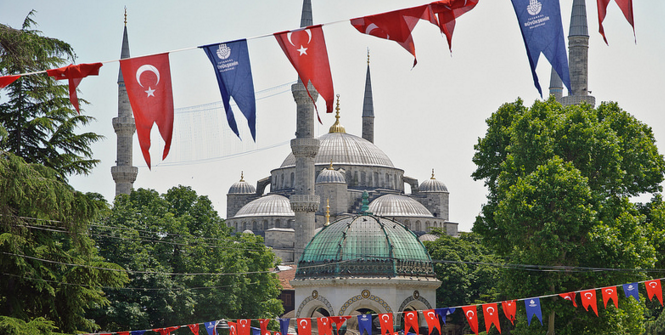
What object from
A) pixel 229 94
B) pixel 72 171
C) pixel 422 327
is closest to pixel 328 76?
pixel 229 94

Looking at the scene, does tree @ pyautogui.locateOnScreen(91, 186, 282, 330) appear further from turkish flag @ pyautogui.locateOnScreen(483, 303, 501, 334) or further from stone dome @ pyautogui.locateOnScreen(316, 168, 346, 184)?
stone dome @ pyautogui.locateOnScreen(316, 168, 346, 184)

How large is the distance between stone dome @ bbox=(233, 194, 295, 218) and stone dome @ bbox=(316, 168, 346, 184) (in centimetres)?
526

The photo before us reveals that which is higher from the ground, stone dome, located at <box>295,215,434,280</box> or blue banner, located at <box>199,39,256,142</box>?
blue banner, located at <box>199,39,256,142</box>

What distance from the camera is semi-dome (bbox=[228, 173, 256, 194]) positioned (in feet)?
322

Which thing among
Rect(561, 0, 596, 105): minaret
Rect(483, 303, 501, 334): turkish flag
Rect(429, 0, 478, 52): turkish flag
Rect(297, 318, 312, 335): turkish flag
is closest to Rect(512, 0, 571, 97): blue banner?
Rect(429, 0, 478, 52): turkish flag

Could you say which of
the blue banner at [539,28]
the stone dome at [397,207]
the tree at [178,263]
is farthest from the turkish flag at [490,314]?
the stone dome at [397,207]

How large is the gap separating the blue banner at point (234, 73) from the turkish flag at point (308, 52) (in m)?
0.72

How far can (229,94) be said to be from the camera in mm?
17547

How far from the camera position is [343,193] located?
85.8m

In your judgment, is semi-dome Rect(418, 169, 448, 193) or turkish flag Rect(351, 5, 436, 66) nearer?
turkish flag Rect(351, 5, 436, 66)

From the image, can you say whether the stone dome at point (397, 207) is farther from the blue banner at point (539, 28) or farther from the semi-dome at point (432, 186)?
the blue banner at point (539, 28)

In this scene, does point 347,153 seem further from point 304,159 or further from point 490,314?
point 490,314

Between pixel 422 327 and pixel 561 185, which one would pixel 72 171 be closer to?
pixel 561 185

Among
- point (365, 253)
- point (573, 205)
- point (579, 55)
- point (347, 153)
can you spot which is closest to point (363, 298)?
point (365, 253)
